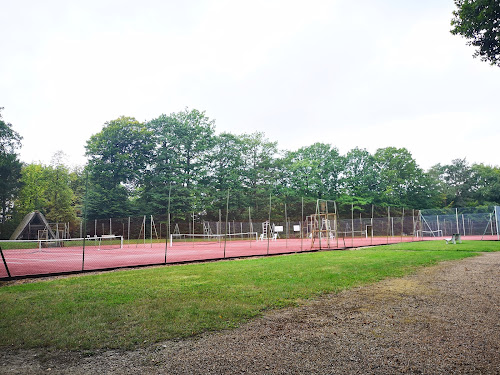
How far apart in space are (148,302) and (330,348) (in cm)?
278

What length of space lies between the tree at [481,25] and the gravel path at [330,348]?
9.99m

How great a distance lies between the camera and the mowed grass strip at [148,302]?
3.40 m

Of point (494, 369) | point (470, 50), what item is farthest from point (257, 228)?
point (494, 369)

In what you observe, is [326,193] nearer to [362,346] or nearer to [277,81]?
[277,81]

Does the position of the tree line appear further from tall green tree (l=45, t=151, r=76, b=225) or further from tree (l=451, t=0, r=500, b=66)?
tree (l=451, t=0, r=500, b=66)

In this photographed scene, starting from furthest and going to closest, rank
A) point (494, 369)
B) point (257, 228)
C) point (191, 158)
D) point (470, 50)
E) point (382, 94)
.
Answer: point (191, 158), point (257, 228), point (382, 94), point (470, 50), point (494, 369)

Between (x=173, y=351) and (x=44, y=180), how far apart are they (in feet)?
67.0

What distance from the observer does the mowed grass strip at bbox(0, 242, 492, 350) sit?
11.1 ft

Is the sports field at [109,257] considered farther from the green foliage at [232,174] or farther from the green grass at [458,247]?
the green foliage at [232,174]

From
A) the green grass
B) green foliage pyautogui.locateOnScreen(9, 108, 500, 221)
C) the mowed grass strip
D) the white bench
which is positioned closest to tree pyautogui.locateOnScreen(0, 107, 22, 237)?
the mowed grass strip

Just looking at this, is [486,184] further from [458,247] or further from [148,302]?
[148,302]

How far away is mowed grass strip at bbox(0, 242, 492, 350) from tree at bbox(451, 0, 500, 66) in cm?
826

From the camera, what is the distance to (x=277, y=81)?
26.9 meters

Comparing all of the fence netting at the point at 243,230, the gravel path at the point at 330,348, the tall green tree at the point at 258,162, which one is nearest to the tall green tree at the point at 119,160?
the fence netting at the point at 243,230
